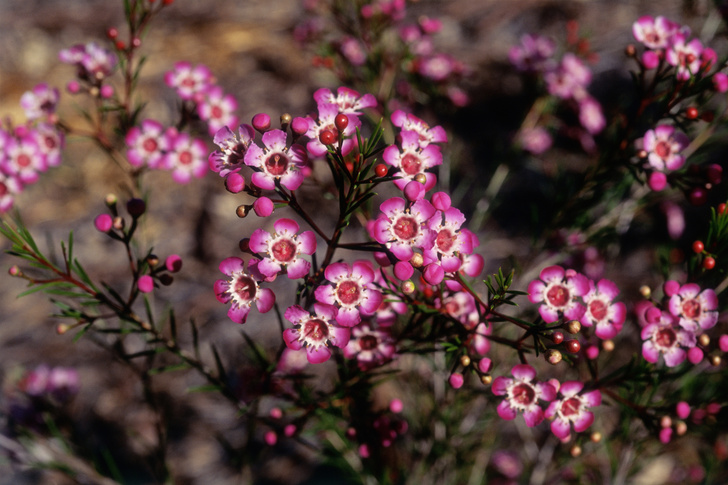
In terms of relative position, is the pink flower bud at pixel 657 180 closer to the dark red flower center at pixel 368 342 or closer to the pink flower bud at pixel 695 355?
the pink flower bud at pixel 695 355

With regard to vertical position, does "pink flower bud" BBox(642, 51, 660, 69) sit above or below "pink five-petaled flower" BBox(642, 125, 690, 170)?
above

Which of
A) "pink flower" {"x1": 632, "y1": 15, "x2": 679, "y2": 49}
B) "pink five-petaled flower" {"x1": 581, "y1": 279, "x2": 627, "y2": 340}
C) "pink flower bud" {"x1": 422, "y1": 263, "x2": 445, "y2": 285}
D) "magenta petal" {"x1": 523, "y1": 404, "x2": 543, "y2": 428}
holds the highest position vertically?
"pink flower" {"x1": 632, "y1": 15, "x2": 679, "y2": 49}

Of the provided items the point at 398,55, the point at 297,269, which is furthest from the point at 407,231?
the point at 398,55

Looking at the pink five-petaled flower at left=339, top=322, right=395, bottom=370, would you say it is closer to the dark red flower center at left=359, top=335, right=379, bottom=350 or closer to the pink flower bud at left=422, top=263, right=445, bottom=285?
the dark red flower center at left=359, top=335, right=379, bottom=350

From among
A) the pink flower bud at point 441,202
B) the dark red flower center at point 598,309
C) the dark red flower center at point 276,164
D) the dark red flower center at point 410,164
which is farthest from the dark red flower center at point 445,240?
the dark red flower center at point 598,309

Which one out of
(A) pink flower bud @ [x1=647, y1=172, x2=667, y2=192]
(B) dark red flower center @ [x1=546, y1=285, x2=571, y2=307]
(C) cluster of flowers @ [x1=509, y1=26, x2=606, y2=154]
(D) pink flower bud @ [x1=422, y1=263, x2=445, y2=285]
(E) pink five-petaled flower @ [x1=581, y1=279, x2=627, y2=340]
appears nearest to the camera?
(D) pink flower bud @ [x1=422, y1=263, x2=445, y2=285]

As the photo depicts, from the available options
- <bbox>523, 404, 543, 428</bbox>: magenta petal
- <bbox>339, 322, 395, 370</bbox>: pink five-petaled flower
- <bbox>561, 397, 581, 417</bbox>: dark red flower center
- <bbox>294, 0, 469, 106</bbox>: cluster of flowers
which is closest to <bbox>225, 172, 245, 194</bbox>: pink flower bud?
<bbox>339, 322, 395, 370</bbox>: pink five-petaled flower
